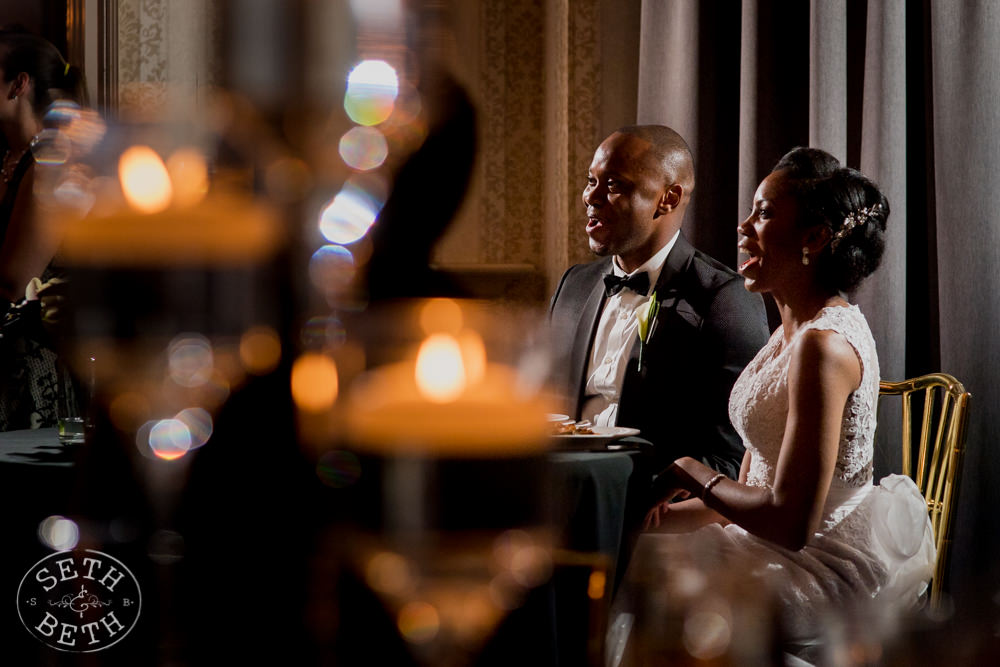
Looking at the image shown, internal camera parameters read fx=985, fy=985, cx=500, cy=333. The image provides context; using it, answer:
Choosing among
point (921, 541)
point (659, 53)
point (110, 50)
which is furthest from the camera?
point (110, 50)

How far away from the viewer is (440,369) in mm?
215

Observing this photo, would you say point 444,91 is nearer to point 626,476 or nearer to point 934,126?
point 626,476

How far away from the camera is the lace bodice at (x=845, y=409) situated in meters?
1.68

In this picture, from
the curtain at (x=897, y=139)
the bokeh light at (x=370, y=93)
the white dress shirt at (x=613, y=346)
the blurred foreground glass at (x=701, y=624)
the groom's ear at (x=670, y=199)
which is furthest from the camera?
the groom's ear at (x=670, y=199)

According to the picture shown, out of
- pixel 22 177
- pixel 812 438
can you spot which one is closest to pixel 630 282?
pixel 812 438

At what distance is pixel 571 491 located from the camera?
1460 mm

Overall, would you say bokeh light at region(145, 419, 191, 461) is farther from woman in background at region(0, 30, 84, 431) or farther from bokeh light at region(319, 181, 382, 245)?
woman in background at region(0, 30, 84, 431)

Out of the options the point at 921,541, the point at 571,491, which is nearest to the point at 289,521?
the point at 571,491

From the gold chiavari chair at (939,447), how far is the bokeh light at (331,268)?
1.71 meters

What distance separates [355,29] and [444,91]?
0.08 feet

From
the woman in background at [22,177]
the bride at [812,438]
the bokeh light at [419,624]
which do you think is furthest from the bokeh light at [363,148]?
the woman in background at [22,177]

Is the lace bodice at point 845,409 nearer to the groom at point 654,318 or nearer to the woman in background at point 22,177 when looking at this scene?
the groom at point 654,318

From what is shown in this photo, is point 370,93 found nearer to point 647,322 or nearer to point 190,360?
point 190,360

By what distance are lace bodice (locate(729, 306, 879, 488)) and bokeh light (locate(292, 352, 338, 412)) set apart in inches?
59.8
